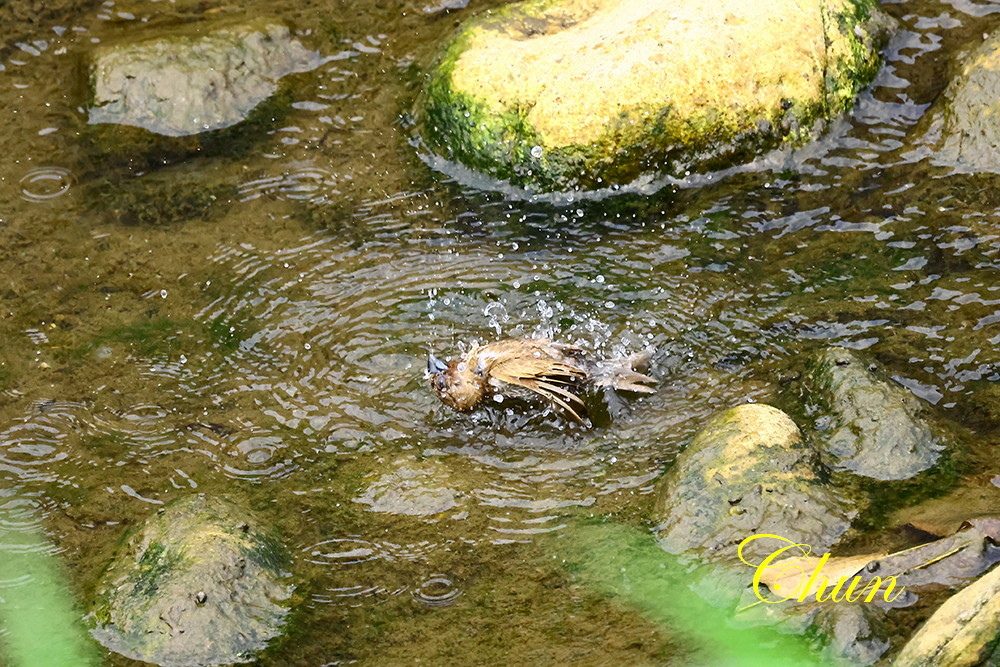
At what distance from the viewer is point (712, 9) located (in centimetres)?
567

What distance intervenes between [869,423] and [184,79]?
4.26m

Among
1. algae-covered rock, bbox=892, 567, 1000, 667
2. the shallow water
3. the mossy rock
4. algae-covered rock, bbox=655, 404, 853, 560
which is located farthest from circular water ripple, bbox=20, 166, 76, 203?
algae-covered rock, bbox=892, 567, 1000, 667

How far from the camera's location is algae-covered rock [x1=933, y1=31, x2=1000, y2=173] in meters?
5.45

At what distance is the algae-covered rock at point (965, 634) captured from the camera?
270 cm

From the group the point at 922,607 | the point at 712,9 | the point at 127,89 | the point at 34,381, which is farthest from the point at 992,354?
the point at 127,89

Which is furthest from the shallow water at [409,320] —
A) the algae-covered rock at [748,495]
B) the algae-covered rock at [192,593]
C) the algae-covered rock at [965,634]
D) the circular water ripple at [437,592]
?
the algae-covered rock at [965,634]

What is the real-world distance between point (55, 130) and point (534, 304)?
309cm

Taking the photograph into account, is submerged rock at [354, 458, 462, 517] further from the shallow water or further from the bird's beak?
the bird's beak

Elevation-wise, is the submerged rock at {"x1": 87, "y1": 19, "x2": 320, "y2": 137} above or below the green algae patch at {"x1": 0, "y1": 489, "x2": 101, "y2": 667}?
above

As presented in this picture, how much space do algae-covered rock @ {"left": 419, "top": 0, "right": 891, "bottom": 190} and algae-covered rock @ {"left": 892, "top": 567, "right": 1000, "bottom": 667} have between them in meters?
3.17

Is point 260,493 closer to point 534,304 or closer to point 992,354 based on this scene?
point 534,304

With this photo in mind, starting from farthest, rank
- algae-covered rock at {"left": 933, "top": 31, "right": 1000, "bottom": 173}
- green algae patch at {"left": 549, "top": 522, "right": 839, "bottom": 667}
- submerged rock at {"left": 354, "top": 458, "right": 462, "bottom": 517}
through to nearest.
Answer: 1. algae-covered rock at {"left": 933, "top": 31, "right": 1000, "bottom": 173}
2. submerged rock at {"left": 354, "top": 458, "right": 462, "bottom": 517}
3. green algae patch at {"left": 549, "top": 522, "right": 839, "bottom": 667}

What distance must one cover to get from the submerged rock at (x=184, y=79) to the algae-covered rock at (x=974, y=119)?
369 centimetres

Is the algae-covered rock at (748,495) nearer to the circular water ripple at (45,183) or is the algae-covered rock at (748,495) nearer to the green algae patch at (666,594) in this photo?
the green algae patch at (666,594)
